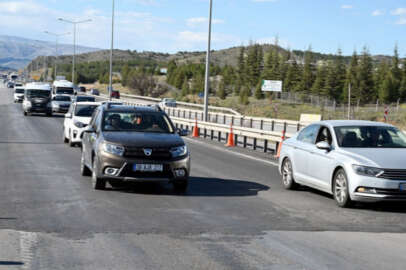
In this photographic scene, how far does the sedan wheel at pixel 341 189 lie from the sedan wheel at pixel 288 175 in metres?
1.83

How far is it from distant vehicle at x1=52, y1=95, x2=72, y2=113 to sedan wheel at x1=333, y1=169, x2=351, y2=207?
3840cm

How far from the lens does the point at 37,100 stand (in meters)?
47.1

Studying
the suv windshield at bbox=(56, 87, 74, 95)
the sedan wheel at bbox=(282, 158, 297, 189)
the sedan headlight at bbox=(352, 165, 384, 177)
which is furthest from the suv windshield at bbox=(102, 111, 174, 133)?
the suv windshield at bbox=(56, 87, 74, 95)

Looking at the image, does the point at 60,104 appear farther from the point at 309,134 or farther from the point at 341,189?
the point at 341,189

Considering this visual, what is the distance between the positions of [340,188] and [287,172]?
2355mm

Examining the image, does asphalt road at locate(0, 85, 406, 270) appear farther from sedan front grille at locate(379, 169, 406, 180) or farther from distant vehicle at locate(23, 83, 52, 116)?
distant vehicle at locate(23, 83, 52, 116)

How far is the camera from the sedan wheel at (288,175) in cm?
1367

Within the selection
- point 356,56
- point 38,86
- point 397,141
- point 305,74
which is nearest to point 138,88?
point 305,74

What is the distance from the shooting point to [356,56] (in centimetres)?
12562

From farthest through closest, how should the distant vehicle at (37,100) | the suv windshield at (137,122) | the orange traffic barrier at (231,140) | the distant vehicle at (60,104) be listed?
the distant vehicle at (60,104), the distant vehicle at (37,100), the orange traffic barrier at (231,140), the suv windshield at (137,122)

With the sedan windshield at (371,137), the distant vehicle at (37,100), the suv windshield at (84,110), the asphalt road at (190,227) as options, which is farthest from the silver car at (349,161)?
the distant vehicle at (37,100)

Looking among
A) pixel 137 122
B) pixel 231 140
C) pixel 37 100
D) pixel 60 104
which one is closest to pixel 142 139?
pixel 137 122

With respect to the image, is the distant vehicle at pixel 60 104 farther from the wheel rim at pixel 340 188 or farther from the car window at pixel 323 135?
the wheel rim at pixel 340 188

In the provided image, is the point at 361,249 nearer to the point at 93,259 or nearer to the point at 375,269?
the point at 375,269
